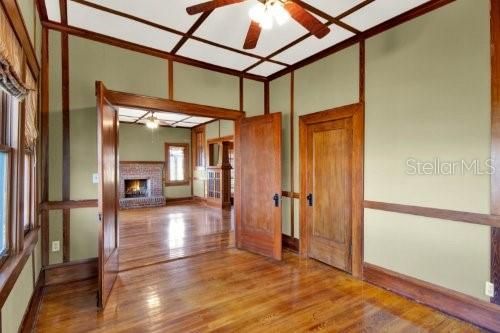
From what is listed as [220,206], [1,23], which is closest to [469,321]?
[1,23]

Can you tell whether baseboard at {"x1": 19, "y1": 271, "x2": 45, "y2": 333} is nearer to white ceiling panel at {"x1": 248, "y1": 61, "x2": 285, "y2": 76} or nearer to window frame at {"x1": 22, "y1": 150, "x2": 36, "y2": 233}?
window frame at {"x1": 22, "y1": 150, "x2": 36, "y2": 233}

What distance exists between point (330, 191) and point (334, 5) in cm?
221

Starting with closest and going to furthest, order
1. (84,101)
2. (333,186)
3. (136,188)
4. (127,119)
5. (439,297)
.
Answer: (439,297), (84,101), (333,186), (127,119), (136,188)

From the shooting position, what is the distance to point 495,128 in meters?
2.16

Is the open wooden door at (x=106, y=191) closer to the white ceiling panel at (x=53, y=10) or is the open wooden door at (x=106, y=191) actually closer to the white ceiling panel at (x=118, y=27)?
the white ceiling panel at (x=118, y=27)

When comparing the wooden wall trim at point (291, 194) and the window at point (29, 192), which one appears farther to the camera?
the wooden wall trim at point (291, 194)

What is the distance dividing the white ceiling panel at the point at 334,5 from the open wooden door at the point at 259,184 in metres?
1.44

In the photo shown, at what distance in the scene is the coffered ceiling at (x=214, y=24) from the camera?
101 inches

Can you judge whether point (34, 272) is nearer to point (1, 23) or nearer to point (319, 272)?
point (1, 23)

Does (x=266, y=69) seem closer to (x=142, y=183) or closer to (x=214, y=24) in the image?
(x=214, y=24)

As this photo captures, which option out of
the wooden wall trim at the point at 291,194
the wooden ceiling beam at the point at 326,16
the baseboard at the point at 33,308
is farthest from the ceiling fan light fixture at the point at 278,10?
the baseboard at the point at 33,308

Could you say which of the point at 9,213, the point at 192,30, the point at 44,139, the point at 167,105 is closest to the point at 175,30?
the point at 192,30

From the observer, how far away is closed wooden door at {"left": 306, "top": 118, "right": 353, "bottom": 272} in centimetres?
335

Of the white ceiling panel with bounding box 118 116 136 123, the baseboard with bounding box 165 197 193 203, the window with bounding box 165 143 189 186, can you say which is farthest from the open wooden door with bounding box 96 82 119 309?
the window with bounding box 165 143 189 186
